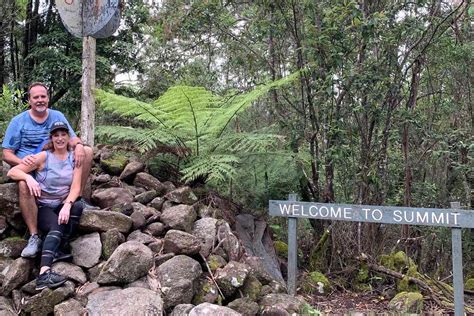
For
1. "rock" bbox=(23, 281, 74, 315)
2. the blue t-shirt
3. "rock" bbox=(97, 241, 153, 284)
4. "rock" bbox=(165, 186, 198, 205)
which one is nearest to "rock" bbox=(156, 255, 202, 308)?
"rock" bbox=(97, 241, 153, 284)

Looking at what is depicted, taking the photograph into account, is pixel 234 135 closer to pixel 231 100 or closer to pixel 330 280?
Answer: pixel 231 100

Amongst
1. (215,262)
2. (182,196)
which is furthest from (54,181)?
(215,262)

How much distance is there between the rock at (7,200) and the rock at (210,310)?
1.73 meters

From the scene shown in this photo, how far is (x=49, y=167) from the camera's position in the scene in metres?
3.62

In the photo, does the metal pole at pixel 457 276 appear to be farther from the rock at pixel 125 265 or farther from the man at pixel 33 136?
the man at pixel 33 136

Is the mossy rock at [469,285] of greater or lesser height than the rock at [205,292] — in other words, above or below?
below

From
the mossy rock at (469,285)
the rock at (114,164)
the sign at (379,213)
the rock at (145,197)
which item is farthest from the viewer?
the mossy rock at (469,285)

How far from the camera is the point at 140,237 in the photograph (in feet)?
12.1

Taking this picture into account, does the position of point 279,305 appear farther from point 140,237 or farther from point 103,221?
point 103,221

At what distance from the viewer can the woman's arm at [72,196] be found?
11.0ft

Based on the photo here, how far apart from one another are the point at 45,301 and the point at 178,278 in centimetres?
89

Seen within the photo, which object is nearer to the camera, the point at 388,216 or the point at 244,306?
the point at 244,306

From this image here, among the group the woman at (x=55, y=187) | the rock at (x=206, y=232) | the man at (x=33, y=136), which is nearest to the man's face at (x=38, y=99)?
the man at (x=33, y=136)

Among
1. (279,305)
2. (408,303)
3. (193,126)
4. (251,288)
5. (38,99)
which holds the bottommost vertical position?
(408,303)
